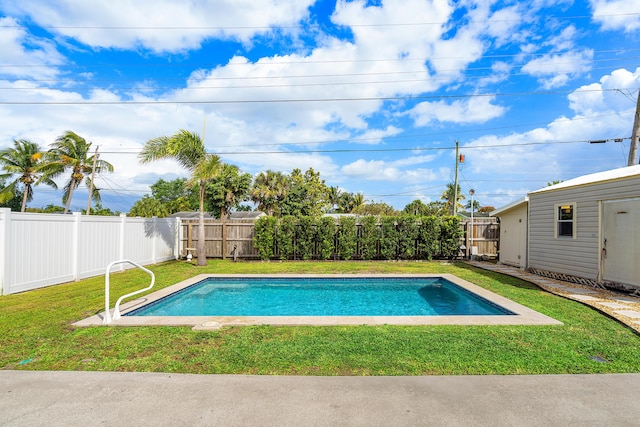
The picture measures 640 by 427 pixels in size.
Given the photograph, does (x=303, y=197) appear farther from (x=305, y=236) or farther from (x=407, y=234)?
(x=407, y=234)

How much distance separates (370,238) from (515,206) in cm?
545

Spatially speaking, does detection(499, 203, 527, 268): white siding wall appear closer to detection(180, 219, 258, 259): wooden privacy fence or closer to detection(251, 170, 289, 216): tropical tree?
detection(180, 219, 258, 259): wooden privacy fence

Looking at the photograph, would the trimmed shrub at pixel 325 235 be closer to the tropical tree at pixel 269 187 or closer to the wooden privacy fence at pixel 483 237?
the wooden privacy fence at pixel 483 237

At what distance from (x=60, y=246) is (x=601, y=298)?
40.8 feet

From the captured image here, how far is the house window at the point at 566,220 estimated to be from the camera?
8.77m

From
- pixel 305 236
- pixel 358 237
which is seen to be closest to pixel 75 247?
pixel 305 236

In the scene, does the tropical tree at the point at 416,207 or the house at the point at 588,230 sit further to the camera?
the tropical tree at the point at 416,207

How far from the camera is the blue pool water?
263 inches

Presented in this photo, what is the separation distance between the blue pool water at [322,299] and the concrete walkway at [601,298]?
1.72m

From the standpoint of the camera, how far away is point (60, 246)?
7859 mm

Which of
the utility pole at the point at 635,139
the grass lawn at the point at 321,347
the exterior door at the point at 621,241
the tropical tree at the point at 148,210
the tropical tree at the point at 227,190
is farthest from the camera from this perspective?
the tropical tree at the point at 148,210

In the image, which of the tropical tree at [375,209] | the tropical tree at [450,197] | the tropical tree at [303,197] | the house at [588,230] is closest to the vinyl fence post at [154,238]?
the house at [588,230]

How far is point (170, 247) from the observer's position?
13.6 m

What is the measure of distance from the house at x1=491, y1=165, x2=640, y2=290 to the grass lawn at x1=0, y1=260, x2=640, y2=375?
295 centimetres
